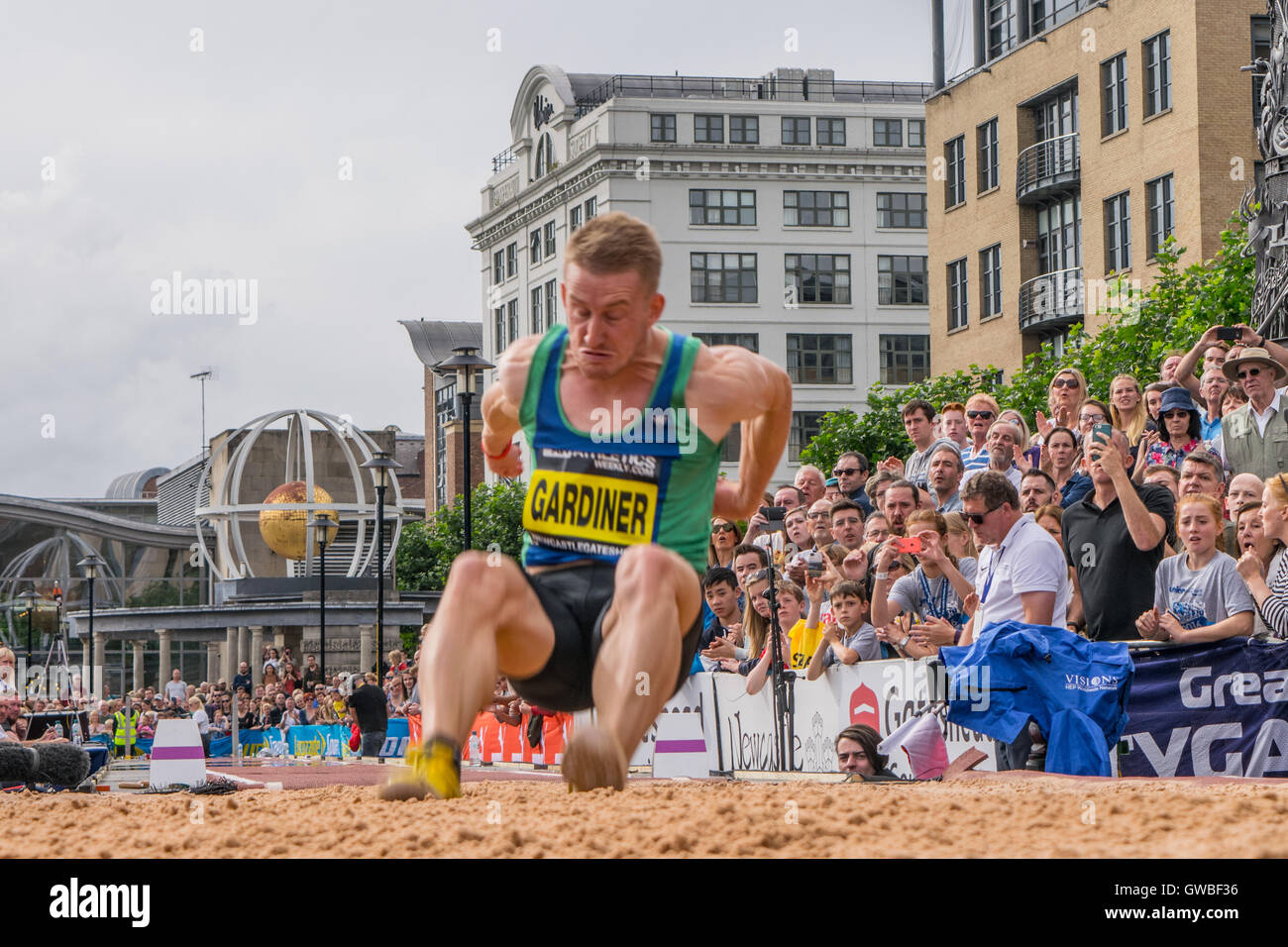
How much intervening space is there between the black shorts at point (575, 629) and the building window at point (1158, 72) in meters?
39.7

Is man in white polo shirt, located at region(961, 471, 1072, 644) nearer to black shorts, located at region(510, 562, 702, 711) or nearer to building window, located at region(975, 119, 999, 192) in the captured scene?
black shorts, located at region(510, 562, 702, 711)

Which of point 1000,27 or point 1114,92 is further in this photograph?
point 1000,27

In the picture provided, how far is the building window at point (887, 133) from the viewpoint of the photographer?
80.5 m

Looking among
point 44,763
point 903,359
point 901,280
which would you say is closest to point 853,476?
point 44,763

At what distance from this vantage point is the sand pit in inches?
131

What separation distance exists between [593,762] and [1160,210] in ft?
132

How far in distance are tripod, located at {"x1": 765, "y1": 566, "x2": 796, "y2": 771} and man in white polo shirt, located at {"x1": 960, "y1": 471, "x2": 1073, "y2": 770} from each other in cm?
295

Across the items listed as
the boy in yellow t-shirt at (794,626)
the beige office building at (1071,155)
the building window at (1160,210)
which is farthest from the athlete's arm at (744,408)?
the building window at (1160,210)

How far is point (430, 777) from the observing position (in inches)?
168

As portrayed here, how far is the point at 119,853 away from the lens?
3672mm

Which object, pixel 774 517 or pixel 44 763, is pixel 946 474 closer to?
pixel 774 517

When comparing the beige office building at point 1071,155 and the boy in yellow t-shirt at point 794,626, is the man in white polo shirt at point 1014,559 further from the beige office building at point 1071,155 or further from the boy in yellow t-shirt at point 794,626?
the beige office building at point 1071,155
